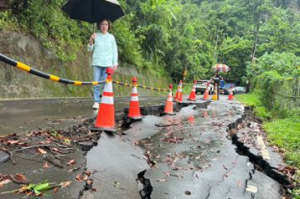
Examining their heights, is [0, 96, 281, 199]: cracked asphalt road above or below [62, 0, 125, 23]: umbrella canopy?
below

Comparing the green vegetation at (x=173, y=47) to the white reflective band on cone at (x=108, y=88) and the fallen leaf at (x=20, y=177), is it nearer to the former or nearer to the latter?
the white reflective band on cone at (x=108, y=88)

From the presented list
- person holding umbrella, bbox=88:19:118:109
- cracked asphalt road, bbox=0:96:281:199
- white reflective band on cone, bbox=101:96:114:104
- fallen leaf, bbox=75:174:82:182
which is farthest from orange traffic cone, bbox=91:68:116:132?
fallen leaf, bbox=75:174:82:182

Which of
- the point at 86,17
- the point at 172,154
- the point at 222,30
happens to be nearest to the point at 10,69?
the point at 86,17

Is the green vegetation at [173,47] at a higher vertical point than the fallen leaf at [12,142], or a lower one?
higher

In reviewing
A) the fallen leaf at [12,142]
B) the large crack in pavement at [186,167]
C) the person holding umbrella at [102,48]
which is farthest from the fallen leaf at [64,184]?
the person holding umbrella at [102,48]

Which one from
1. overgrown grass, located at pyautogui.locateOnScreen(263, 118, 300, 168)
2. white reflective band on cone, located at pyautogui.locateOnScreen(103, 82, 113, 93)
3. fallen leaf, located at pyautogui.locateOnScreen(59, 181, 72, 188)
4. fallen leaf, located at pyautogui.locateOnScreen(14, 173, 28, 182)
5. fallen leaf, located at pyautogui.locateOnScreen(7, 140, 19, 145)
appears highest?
white reflective band on cone, located at pyautogui.locateOnScreen(103, 82, 113, 93)

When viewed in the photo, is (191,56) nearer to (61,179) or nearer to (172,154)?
(172,154)

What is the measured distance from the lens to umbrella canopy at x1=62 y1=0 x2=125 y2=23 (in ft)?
19.0

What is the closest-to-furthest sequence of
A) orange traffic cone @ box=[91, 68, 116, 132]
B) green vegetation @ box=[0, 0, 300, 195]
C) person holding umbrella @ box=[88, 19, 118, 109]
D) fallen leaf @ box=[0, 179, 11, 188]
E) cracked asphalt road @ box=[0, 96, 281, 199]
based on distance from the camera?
fallen leaf @ box=[0, 179, 11, 188], cracked asphalt road @ box=[0, 96, 281, 199], orange traffic cone @ box=[91, 68, 116, 132], person holding umbrella @ box=[88, 19, 118, 109], green vegetation @ box=[0, 0, 300, 195]

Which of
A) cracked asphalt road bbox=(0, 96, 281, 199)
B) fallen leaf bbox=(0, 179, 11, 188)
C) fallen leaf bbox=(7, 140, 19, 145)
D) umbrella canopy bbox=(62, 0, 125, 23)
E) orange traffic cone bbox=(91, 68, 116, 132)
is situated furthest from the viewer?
umbrella canopy bbox=(62, 0, 125, 23)

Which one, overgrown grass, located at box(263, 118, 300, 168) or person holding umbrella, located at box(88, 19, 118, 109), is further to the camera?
person holding umbrella, located at box(88, 19, 118, 109)

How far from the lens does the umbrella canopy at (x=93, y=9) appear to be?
19.0 feet

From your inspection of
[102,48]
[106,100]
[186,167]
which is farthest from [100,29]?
[186,167]

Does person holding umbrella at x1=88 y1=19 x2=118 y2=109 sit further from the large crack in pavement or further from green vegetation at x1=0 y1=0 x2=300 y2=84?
green vegetation at x1=0 y1=0 x2=300 y2=84
